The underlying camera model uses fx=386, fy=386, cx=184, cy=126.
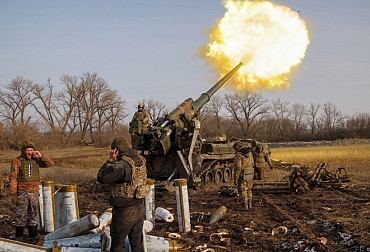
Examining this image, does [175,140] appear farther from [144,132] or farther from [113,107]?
[113,107]

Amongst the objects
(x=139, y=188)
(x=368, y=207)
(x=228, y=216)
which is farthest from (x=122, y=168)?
(x=368, y=207)

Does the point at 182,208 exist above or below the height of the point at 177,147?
below

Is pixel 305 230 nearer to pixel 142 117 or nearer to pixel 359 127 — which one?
pixel 142 117

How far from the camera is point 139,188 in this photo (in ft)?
16.9

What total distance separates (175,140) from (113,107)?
50734 mm

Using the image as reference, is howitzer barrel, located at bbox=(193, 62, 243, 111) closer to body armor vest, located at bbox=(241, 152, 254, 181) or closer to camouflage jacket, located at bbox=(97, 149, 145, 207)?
body armor vest, located at bbox=(241, 152, 254, 181)

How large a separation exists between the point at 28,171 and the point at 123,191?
2.89 m

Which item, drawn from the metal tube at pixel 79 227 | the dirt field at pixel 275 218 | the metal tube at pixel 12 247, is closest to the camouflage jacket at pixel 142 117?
the dirt field at pixel 275 218

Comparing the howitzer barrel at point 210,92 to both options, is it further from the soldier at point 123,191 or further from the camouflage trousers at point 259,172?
the soldier at point 123,191

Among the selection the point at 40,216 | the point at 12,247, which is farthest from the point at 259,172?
the point at 12,247

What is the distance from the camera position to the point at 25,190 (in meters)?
7.07

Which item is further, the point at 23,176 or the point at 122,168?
the point at 23,176

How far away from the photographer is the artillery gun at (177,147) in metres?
13.2

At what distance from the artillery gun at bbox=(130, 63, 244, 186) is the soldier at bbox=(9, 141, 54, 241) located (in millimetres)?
6143
